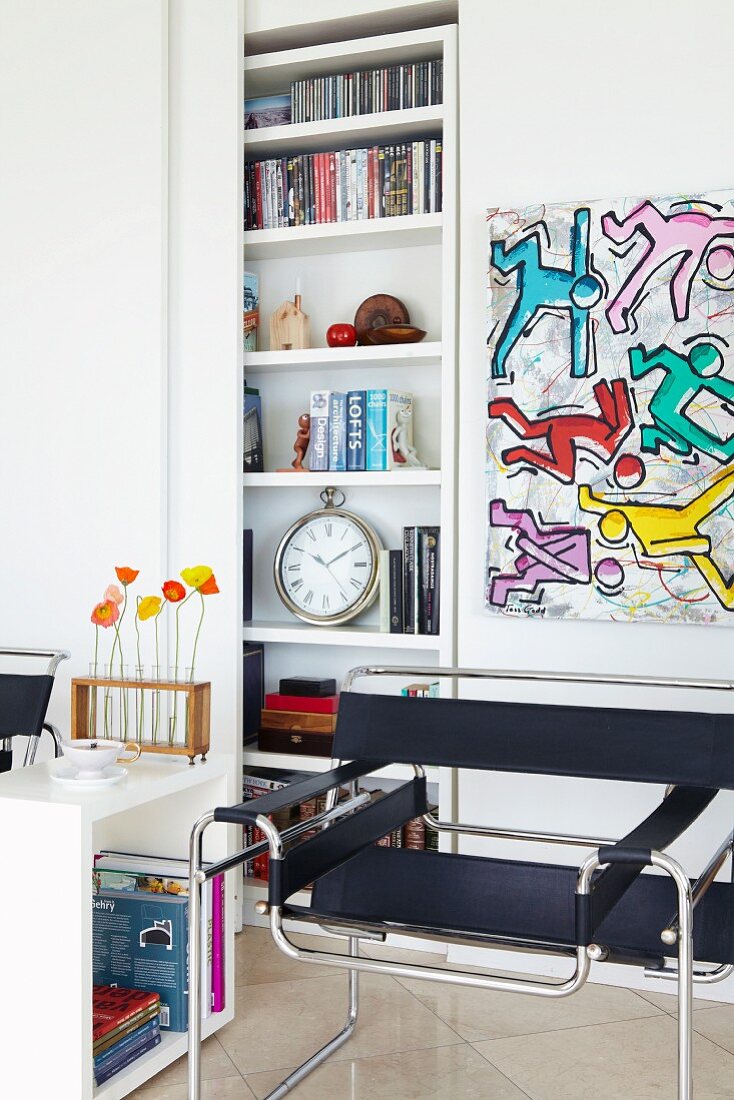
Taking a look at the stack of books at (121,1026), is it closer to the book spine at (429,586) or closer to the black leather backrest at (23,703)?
the black leather backrest at (23,703)

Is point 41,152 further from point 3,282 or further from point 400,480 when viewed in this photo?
point 400,480

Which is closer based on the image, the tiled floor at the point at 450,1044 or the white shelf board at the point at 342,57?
the tiled floor at the point at 450,1044

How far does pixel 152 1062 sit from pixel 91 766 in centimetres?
64

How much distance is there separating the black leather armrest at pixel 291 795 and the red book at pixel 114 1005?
0.49m

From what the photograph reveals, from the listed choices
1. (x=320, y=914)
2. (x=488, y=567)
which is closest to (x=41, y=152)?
Answer: (x=488, y=567)

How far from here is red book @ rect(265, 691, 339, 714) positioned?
3197 mm

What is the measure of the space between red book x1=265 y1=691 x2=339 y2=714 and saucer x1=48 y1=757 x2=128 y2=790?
1.00 metres

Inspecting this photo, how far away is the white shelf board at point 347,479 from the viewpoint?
10.1 feet

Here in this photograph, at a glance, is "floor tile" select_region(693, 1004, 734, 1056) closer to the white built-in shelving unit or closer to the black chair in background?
the white built-in shelving unit

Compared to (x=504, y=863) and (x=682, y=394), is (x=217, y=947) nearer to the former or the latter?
(x=504, y=863)

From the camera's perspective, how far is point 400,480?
3.10 meters

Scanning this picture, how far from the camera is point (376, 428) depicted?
319cm

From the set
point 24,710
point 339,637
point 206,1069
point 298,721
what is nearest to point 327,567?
point 339,637

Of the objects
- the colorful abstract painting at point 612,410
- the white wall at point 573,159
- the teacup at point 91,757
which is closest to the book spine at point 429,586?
the white wall at point 573,159
